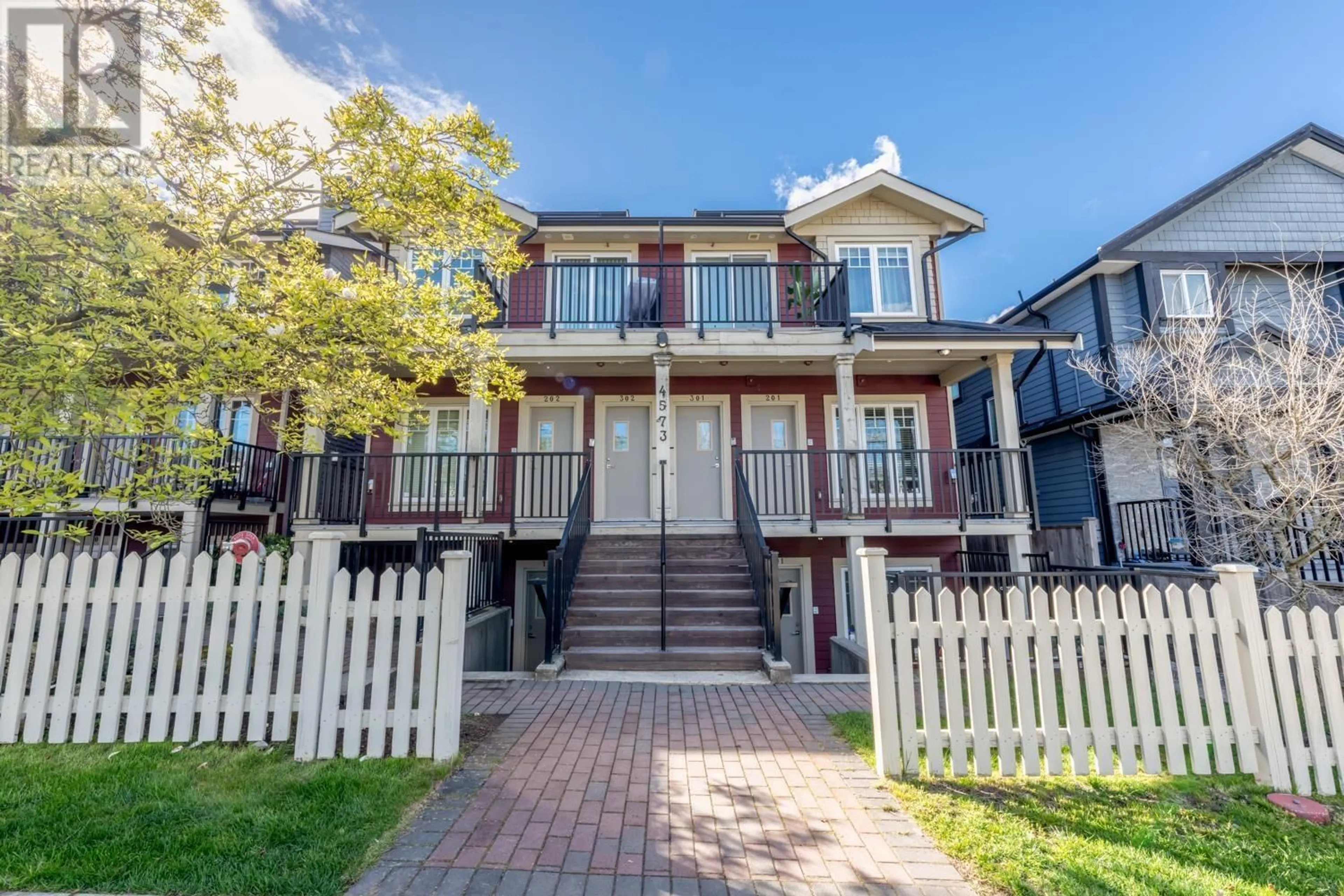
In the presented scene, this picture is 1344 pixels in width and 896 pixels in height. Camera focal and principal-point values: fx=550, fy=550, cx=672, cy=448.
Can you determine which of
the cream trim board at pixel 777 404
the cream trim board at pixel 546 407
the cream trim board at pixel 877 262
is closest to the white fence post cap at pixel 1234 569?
the cream trim board at pixel 777 404

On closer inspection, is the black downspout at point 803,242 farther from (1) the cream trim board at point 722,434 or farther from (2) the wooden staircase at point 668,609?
(2) the wooden staircase at point 668,609

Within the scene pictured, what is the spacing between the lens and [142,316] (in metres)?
3.81

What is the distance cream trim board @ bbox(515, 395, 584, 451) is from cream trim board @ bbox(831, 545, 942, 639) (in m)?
5.03

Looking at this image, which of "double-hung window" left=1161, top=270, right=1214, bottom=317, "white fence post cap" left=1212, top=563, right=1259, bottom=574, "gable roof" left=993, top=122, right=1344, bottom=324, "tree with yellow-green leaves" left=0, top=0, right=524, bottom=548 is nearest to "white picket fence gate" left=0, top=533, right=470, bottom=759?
"tree with yellow-green leaves" left=0, top=0, right=524, bottom=548

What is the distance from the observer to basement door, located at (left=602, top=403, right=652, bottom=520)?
1010cm

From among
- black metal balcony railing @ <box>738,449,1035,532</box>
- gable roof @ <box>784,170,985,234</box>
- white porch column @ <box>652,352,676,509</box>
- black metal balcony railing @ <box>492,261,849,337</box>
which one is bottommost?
black metal balcony railing @ <box>738,449,1035,532</box>

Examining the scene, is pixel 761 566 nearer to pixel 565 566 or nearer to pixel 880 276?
pixel 565 566

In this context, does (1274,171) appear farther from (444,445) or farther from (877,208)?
(444,445)

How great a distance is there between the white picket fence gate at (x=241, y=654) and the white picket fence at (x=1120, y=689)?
2.74m

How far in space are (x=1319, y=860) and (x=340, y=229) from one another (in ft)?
40.7

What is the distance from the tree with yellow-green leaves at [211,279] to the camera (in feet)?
11.6

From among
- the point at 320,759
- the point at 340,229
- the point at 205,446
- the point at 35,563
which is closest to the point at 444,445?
the point at 340,229

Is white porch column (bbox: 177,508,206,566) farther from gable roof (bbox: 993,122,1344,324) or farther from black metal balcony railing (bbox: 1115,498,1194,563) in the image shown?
gable roof (bbox: 993,122,1344,324)

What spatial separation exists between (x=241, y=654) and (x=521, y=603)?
5.97m
